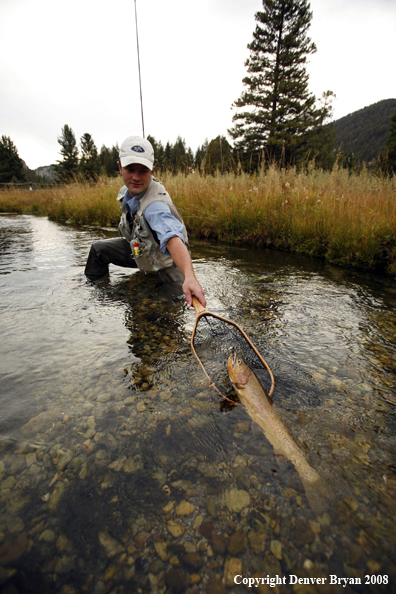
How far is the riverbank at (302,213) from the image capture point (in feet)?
16.6

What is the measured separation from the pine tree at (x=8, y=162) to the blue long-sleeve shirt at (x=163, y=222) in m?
58.6

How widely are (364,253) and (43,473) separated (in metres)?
5.42

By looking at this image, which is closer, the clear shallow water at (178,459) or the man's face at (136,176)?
the clear shallow water at (178,459)

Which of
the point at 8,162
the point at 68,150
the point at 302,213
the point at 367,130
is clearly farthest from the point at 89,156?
the point at 367,130

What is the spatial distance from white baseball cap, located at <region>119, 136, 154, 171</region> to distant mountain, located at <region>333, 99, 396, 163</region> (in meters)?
75.1

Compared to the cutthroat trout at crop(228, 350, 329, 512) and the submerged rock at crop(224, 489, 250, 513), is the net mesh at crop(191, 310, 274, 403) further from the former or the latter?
the submerged rock at crop(224, 489, 250, 513)

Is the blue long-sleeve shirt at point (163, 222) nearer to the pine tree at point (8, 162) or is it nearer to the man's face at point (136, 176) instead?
the man's face at point (136, 176)

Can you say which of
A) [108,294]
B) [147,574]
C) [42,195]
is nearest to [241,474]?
[147,574]

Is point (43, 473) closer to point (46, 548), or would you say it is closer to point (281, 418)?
point (46, 548)

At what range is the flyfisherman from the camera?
2816 mm

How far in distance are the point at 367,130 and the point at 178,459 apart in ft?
450

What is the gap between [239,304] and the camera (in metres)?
3.80

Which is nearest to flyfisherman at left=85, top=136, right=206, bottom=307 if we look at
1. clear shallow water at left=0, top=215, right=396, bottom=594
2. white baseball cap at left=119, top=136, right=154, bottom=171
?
white baseball cap at left=119, top=136, right=154, bottom=171

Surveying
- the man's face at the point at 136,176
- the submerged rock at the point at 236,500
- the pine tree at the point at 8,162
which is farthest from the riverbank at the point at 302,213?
the pine tree at the point at 8,162
